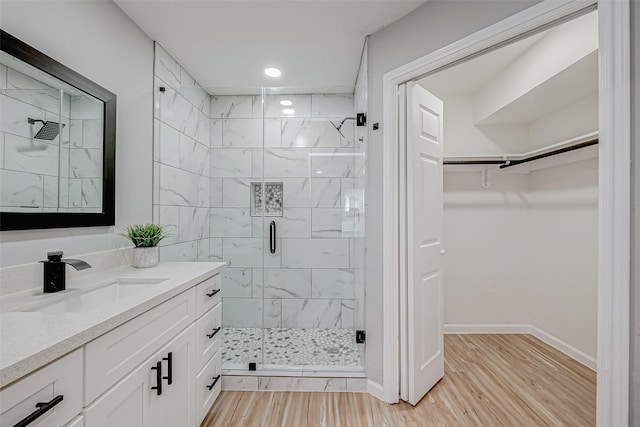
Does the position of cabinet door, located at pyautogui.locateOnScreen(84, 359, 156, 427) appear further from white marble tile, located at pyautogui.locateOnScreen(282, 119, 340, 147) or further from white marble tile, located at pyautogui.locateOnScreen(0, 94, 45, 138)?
white marble tile, located at pyautogui.locateOnScreen(282, 119, 340, 147)

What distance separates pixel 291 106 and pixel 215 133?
850 millimetres

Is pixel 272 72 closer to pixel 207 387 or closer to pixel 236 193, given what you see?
pixel 236 193

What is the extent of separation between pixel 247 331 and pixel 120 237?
1487mm

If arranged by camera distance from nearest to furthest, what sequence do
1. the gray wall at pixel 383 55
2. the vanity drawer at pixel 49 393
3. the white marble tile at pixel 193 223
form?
the vanity drawer at pixel 49 393 → the gray wall at pixel 383 55 → the white marble tile at pixel 193 223

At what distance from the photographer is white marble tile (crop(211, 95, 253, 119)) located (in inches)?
124

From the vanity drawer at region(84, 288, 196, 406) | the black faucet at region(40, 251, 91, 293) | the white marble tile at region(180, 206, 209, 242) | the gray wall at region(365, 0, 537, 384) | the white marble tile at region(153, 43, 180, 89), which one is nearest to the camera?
the vanity drawer at region(84, 288, 196, 406)

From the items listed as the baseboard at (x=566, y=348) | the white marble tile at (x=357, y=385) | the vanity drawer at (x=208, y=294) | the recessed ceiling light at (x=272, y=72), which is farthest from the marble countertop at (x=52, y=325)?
the baseboard at (x=566, y=348)

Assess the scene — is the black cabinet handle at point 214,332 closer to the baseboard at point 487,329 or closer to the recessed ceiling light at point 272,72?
the recessed ceiling light at point 272,72

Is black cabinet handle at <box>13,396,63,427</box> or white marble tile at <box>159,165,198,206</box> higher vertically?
white marble tile at <box>159,165,198,206</box>

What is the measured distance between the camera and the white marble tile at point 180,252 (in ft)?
7.73

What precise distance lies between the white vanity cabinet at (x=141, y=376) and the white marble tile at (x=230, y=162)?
1.43m

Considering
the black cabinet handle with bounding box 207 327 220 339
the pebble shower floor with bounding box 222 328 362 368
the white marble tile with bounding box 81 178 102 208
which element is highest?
the white marble tile with bounding box 81 178 102 208

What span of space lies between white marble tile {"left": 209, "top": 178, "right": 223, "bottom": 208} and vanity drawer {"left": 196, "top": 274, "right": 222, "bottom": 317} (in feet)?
4.36

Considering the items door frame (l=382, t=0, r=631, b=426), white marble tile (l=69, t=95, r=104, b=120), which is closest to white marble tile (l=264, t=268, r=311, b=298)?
white marble tile (l=69, t=95, r=104, b=120)
